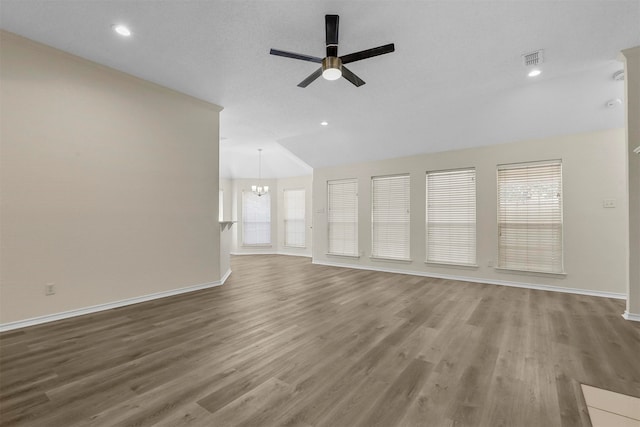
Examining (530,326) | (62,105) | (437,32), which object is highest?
(437,32)

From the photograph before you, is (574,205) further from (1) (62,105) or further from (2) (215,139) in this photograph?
(1) (62,105)

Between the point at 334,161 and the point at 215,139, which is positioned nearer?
the point at 215,139

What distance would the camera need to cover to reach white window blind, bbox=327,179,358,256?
7164mm

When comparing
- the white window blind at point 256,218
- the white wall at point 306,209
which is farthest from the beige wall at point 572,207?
the white window blind at point 256,218

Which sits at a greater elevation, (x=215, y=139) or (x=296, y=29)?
(x=296, y=29)

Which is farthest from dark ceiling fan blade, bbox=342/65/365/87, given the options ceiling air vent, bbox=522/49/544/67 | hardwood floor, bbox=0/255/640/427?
hardwood floor, bbox=0/255/640/427

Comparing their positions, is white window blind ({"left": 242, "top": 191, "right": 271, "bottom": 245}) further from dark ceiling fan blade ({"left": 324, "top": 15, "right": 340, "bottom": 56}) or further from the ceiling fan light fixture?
dark ceiling fan blade ({"left": 324, "top": 15, "right": 340, "bottom": 56})

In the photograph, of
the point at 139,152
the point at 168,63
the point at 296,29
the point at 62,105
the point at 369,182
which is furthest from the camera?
the point at 369,182

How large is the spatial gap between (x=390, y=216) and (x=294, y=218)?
3.97 meters

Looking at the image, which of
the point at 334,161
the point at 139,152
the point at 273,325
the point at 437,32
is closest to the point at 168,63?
the point at 139,152

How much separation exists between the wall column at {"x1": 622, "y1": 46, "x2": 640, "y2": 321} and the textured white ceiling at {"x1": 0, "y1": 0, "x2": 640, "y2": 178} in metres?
0.30

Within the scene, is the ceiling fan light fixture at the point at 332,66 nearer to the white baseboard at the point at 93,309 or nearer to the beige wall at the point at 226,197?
the white baseboard at the point at 93,309

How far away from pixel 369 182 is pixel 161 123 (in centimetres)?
447

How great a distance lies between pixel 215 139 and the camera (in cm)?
491
